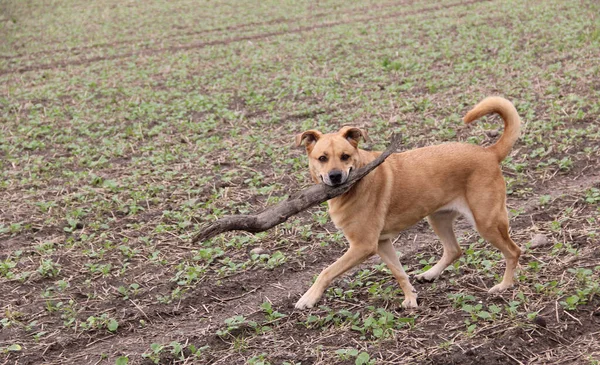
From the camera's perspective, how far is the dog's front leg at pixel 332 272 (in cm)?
565

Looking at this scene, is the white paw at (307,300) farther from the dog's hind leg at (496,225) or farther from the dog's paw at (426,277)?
the dog's hind leg at (496,225)

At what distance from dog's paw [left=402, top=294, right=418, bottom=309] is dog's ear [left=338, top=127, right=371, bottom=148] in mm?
1265

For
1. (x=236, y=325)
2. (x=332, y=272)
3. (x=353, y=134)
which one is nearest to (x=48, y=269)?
(x=236, y=325)

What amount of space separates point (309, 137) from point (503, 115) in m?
1.56

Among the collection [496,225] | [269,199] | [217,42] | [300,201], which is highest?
[300,201]

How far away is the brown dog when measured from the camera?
5707mm

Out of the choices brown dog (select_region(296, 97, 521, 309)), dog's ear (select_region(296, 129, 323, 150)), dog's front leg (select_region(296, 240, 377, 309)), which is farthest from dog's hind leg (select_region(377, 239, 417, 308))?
dog's ear (select_region(296, 129, 323, 150))

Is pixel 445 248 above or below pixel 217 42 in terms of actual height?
above

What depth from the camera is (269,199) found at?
8.05 metres

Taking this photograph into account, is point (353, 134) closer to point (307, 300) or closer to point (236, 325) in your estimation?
point (307, 300)

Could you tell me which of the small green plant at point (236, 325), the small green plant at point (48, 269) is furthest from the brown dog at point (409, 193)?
the small green plant at point (48, 269)

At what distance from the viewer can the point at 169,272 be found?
656 cm

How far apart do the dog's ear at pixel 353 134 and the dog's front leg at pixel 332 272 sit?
2.80ft

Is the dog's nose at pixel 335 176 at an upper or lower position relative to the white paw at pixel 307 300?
upper
